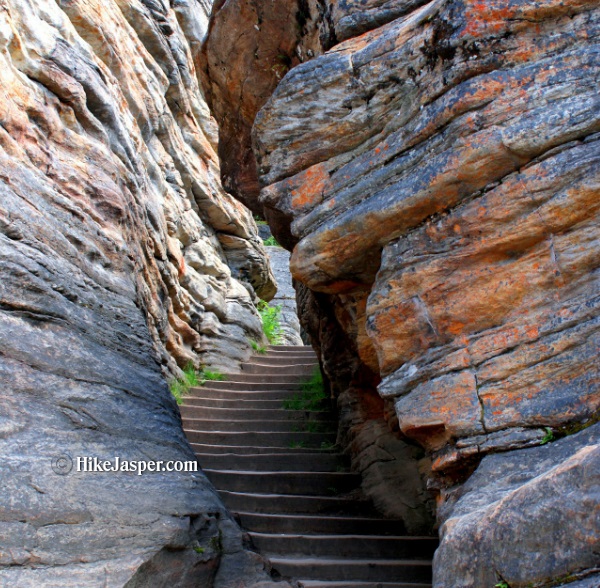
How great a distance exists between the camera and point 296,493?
7.10 meters

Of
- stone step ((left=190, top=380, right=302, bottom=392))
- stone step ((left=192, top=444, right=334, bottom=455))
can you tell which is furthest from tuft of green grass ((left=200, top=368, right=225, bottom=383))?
stone step ((left=192, top=444, right=334, bottom=455))

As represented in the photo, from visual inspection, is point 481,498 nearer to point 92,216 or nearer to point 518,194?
point 518,194

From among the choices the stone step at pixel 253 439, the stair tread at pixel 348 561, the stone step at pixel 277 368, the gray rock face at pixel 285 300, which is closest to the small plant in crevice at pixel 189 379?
the stone step at pixel 277 368

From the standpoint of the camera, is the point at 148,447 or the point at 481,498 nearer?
the point at 481,498

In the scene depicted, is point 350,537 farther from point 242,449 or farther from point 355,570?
point 242,449

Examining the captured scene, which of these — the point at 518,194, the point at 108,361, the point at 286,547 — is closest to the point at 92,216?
the point at 108,361

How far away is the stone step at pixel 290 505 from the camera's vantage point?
21.7 feet

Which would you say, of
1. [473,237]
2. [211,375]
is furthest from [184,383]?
[473,237]

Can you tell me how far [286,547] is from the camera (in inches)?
230

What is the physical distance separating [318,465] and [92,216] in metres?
4.13

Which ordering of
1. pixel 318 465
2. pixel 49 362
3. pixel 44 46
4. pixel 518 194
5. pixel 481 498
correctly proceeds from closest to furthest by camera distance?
1. pixel 481 498
2. pixel 518 194
3. pixel 49 362
4. pixel 44 46
5. pixel 318 465

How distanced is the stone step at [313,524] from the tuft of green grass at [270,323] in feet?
32.3

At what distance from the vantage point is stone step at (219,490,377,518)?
261 inches

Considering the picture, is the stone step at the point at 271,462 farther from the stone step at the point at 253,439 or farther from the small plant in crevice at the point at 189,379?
the small plant in crevice at the point at 189,379
